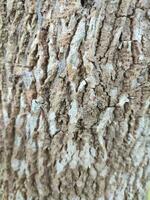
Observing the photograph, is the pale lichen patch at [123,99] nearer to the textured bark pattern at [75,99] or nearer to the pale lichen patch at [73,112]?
the textured bark pattern at [75,99]

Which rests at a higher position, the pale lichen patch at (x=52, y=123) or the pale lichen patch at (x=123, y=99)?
the pale lichen patch at (x=123, y=99)

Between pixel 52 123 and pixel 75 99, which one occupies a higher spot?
pixel 75 99

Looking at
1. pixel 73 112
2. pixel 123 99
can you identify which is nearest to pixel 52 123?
pixel 73 112

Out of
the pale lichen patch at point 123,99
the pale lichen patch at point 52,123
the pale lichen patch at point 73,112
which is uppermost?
the pale lichen patch at point 123,99

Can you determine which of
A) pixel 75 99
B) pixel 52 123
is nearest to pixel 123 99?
pixel 75 99

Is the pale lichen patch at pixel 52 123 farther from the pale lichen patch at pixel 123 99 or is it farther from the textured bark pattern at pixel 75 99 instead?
the pale lichen patch at pixel 123 99

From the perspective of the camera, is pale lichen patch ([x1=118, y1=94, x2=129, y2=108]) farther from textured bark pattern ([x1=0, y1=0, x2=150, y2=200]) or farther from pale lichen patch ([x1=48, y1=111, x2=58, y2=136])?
pale lichen patch ([x1=48, y1=111, x2=58, y2=136])

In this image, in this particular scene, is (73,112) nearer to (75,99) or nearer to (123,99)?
(75,99)

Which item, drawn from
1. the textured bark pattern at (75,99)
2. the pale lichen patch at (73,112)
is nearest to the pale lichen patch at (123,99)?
the textured bark pattern at (75,99)
